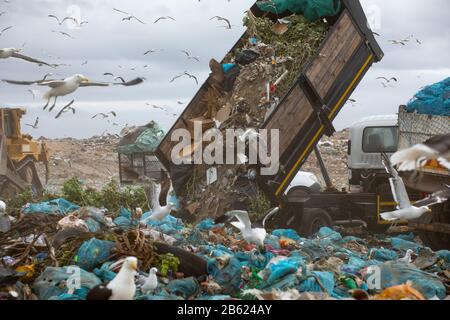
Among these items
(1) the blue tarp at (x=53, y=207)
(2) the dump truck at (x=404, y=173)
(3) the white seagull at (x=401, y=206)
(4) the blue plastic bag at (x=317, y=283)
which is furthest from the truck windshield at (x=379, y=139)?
A: (4) the blue plastic bag at (x=317, y=283)

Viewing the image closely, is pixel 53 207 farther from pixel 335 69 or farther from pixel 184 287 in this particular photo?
pixel 335 69

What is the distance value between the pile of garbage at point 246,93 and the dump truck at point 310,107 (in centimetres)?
15

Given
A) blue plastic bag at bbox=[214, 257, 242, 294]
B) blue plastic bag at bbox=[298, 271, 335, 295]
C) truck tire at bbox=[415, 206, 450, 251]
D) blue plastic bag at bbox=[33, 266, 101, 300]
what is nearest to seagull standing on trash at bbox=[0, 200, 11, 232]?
blue plastic bag at bbox=[33, 266, 101, 300]

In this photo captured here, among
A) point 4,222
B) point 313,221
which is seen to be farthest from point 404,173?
point 4,222

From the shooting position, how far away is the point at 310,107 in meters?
9.59

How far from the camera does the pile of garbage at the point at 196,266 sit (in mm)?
6395

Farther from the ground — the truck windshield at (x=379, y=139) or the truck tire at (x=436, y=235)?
the truck windshield at (x=379, y=139)

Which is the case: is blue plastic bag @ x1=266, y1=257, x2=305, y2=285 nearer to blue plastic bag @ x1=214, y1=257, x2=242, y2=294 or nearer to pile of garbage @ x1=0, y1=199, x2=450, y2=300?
pile of garbage @ x1=0, y1=199, x2=450, y2=300

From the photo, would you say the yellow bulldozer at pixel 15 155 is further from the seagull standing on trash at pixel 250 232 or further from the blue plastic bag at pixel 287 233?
the seagull standing on trash at pixel 250 232

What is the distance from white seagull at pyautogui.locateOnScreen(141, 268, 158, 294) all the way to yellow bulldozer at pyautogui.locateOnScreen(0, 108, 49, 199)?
8.51 meters

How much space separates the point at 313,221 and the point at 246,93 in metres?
1.89

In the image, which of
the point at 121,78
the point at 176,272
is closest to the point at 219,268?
the point at 176,272

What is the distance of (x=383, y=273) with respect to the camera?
23.3ft

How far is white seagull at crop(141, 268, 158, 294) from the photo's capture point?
6234 millimetres
